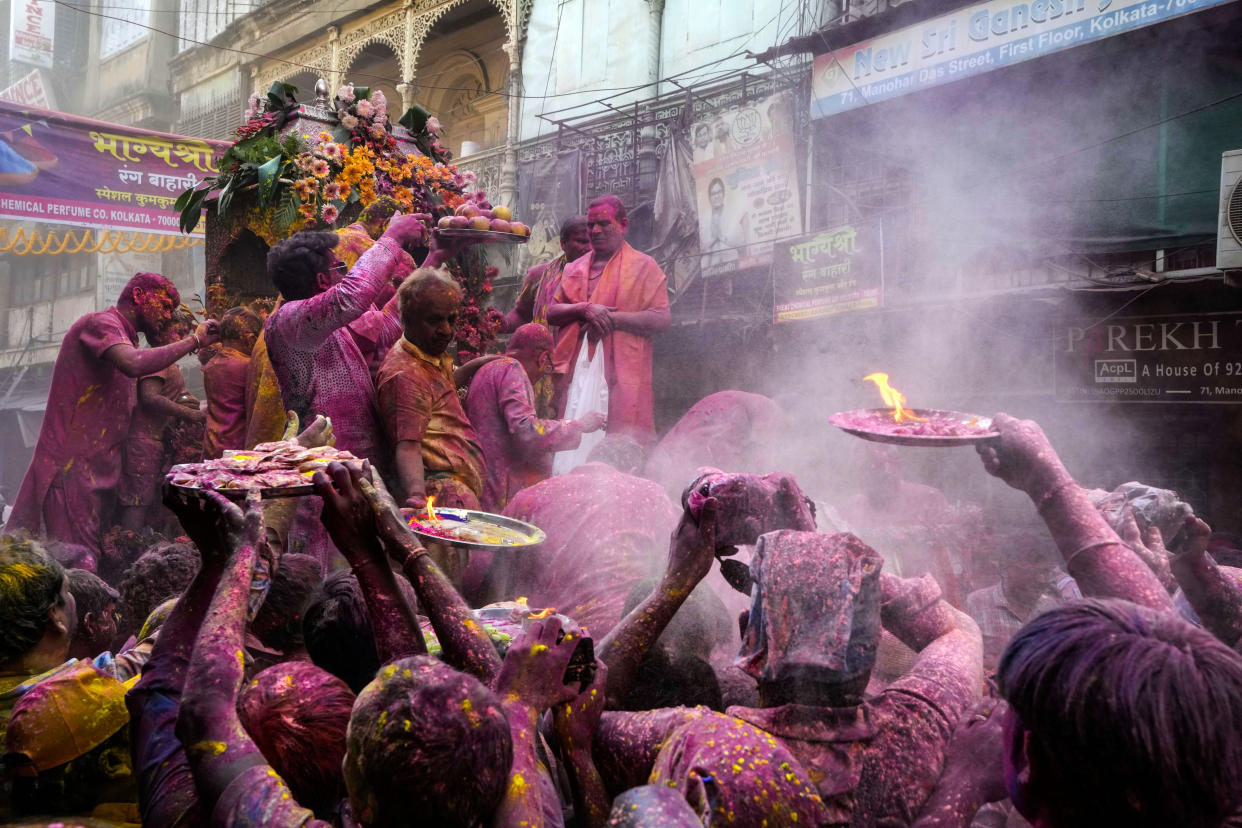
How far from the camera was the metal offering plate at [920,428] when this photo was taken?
219 cm

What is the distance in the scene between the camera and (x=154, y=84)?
23.4 metres

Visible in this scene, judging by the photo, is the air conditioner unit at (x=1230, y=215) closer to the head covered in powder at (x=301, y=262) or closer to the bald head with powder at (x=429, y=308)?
the bald head with powder at (x=429, y=308)

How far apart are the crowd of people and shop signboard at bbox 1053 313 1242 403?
17.9 feet

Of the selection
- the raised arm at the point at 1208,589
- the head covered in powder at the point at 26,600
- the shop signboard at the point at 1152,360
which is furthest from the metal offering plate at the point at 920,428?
the shop signboard at the point at 1152,360

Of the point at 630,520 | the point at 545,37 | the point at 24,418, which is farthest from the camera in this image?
the point at 24,418

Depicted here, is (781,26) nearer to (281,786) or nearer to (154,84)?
(281,786)

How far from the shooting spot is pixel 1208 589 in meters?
2.10

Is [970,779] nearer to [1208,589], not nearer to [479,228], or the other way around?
[1208,589]

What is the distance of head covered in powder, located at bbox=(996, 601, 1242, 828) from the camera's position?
3.33 feet

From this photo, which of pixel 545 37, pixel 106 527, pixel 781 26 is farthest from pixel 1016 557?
pixel 545 37

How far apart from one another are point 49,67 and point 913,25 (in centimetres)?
2577

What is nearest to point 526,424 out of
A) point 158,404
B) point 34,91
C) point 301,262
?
point 301,262

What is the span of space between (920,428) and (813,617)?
998 mm

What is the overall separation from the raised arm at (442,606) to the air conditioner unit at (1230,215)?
821 cm
